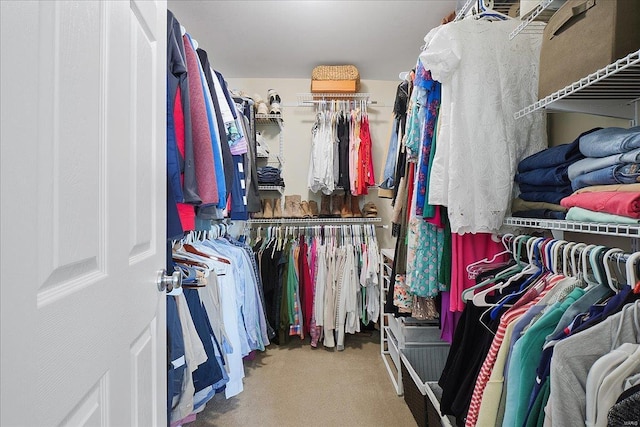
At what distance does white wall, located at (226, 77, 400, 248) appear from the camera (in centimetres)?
361

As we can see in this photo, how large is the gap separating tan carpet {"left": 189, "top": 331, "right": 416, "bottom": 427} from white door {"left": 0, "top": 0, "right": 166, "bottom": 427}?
1.39 metres

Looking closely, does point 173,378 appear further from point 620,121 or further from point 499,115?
point 620,121

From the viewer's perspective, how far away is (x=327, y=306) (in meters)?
3.02

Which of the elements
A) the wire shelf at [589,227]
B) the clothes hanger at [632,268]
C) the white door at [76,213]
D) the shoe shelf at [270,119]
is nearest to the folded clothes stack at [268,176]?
the shoe shelf at [270,119]

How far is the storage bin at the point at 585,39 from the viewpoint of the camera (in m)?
0.91

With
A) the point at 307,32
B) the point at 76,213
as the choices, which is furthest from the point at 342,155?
the point at 76,213

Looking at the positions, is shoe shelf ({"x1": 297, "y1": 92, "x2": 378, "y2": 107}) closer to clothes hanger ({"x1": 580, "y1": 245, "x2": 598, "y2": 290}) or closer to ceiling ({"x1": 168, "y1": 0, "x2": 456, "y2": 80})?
ceiling ({"x1": 168, "y1": 0, "x2": 456, "y2": 80})

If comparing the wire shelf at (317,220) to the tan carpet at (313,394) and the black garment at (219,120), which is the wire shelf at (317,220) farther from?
the black garment at (219,120)

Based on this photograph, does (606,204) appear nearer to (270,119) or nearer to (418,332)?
(418,332)

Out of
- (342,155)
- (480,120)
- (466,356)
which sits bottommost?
(466,356)

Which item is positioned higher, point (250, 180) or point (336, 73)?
point (336, 73)

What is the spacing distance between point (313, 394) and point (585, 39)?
2.22 m

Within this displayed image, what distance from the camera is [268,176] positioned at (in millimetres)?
3256

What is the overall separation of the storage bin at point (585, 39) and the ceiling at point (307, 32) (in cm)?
139
